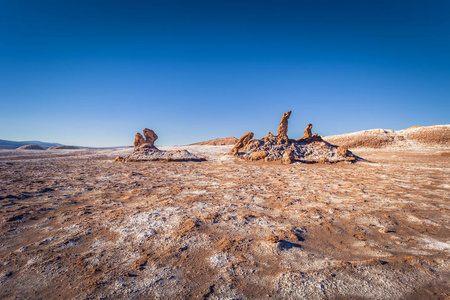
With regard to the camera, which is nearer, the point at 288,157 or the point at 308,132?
the point at 288,157

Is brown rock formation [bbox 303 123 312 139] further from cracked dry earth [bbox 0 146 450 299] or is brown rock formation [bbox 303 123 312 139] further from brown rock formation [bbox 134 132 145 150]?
brown rock formation [bbox 134 132 145 150]

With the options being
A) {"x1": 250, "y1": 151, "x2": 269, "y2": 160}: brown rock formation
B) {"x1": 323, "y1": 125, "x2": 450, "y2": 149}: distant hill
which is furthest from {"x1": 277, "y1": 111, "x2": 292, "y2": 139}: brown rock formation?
{"x1": 323, "y1": 125, "x2": 450, "y2": 149}: distant hill

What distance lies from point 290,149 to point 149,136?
40.1 feet

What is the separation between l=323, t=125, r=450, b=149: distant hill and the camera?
91.0ft

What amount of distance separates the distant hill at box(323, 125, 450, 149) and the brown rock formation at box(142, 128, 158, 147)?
95.1 ft

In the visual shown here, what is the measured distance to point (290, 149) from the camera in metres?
14.8

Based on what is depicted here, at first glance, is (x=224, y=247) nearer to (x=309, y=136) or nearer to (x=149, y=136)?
(x=309, y=136)

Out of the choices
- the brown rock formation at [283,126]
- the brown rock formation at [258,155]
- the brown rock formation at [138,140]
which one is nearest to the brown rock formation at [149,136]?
the brown rock formation at [138,140]

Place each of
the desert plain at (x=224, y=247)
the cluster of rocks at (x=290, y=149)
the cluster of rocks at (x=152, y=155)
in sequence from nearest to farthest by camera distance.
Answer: the desert plain at (x=224, y=247), the cluster of rocks at (x=290, y=149), the cluster of rocks at (x=152, y=155)

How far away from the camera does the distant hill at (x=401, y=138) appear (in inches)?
1093

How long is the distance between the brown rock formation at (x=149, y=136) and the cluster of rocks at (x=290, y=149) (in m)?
7.38

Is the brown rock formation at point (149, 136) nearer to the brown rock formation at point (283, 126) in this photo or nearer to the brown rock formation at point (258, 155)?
the brown rock formation at point (258, 155)

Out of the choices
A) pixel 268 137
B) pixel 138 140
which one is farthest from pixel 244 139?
pixel 138 140

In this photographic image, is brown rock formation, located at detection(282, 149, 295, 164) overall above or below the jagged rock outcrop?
below
